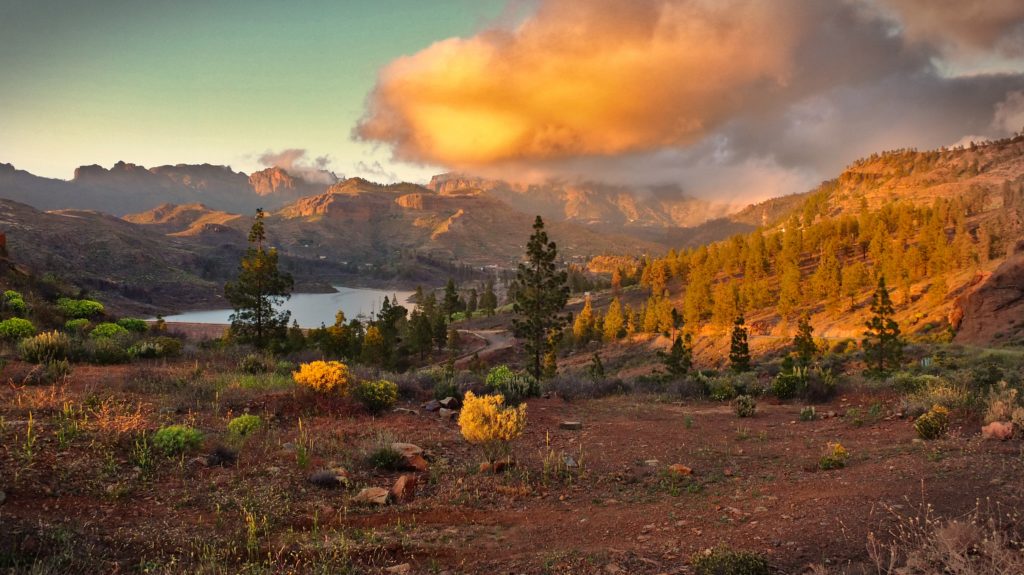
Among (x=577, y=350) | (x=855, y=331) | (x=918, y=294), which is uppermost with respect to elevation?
(x=918, y=294)

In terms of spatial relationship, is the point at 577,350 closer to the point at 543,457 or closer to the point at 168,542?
the point at 543,457

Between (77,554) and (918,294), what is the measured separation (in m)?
95.6

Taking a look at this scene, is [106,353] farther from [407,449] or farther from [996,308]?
[996,308]

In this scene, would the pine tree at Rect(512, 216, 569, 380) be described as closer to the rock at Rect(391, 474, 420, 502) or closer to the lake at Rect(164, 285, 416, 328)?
the rock at Rect(391, 474, 420, 502)

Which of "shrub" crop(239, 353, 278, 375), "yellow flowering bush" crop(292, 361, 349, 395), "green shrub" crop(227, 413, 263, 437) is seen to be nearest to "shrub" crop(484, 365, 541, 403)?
"yellow flowering bush" crop(292, 361, 349, 395)

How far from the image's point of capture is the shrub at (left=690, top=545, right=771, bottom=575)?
5.42 metres

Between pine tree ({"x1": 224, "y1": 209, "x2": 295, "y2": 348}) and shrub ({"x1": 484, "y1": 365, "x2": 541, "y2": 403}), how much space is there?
19.0 metres

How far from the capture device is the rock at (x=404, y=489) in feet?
29.0

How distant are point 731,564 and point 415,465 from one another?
663 centimetres

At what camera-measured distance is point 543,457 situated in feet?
38.1

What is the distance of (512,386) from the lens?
18594 mm

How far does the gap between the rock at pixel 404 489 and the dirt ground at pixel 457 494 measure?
0.41ft

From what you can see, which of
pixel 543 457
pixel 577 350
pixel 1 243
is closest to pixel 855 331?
pixel 577 350

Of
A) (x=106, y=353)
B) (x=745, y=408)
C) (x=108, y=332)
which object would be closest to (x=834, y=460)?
(x=745, y=408)
